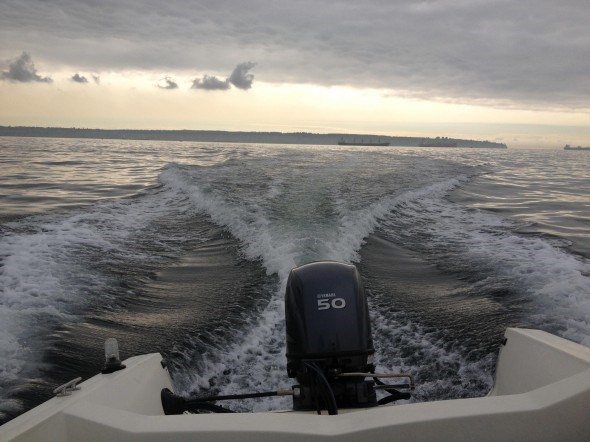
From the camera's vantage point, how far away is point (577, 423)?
154 cm

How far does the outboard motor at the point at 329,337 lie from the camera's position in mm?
2307

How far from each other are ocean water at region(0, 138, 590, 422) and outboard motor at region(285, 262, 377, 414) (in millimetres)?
862

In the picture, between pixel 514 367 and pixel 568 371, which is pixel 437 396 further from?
pixel 568 371

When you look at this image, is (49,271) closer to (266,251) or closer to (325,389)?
(266,251)

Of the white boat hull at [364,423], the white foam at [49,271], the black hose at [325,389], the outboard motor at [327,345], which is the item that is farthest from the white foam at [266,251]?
the white boat hull at [364,423]

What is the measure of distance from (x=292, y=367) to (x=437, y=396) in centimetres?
127

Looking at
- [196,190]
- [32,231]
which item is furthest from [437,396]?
[196,190]

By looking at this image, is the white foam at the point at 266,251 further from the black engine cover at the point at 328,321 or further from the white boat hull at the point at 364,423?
the white boat hull at the point at 364,423

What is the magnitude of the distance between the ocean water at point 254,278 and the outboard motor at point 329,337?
862 millimetres

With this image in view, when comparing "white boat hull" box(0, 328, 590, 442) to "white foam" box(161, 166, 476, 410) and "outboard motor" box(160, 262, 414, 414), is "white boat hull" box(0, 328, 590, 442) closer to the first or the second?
"outboard motor" box(160, 262, 414, 414)

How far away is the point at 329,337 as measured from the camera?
8.05 feet

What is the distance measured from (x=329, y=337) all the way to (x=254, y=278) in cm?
310

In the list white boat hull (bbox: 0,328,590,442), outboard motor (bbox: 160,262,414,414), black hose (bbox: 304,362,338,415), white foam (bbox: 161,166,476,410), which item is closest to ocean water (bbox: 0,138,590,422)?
white foam (bbox: 161,166,476,410)

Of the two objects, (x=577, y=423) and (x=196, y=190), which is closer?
(x=577, y=423)
